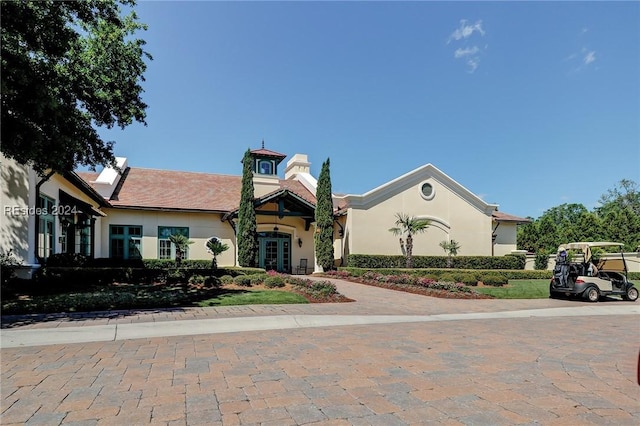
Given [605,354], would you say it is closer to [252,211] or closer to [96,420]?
[96,420]

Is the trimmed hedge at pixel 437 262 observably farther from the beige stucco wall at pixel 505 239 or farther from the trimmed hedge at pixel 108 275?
the trimmed hedge at pixel 108 275

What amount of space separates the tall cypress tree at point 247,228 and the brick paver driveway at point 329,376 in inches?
555

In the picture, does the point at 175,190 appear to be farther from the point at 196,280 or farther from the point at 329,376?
the point at 329,376

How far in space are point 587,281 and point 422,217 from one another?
1402 centimetres

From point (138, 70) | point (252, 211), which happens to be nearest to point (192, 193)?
point (252, 211)

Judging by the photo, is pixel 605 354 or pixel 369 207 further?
pixel 369 207

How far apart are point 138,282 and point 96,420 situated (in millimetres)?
13737

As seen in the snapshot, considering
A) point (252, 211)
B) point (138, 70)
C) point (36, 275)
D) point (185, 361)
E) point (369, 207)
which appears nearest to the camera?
point (185, 361)

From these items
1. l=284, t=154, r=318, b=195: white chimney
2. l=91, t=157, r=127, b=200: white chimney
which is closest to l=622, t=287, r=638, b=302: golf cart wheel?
l=284, t=154, r=318, b=195: white chimney

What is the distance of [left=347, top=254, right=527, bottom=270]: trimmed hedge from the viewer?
82.9 feet

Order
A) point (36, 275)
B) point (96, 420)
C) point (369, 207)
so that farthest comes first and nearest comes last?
point (369, 207) < point (36, 275) < point (96, 420)

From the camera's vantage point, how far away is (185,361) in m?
5.81

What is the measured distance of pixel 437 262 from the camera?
2723 centimetres

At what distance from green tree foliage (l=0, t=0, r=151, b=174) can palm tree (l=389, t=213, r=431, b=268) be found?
57.1 feet
